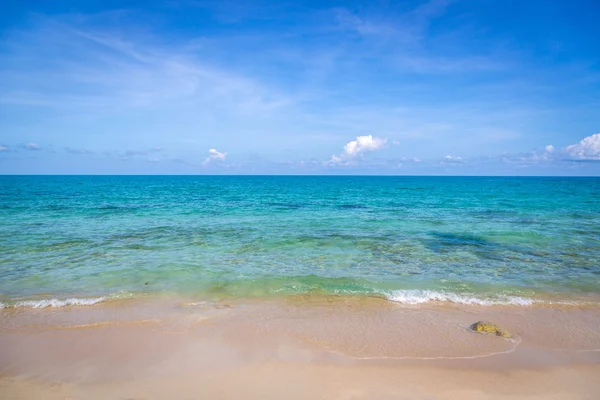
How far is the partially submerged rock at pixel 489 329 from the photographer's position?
698 centimetres

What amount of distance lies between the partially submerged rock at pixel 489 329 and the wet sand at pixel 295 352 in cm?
21

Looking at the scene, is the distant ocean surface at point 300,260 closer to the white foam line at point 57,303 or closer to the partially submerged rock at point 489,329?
the white foam line at point 57,303

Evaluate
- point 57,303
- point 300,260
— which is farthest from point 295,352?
point 57,303

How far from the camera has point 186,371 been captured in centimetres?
572

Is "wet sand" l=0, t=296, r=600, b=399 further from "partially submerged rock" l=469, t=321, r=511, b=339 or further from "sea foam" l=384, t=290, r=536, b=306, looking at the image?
"sea foam" l=384, t=290, r=536, b=306

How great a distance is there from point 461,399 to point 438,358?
1151mm

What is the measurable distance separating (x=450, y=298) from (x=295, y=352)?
524 cm

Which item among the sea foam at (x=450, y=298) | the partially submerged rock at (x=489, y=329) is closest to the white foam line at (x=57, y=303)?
the sea foam at (x=450, y=298)

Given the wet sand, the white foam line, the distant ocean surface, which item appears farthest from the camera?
the distant ocean surface

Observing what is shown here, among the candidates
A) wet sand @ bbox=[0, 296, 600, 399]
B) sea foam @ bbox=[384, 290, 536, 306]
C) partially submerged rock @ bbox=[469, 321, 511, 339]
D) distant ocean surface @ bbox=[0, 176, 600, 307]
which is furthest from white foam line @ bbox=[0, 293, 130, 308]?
partially submerged rock @ bbox=[469, 321, 511, 339]

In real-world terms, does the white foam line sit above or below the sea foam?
above

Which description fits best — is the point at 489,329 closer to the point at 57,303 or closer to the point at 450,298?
the point at 450,298

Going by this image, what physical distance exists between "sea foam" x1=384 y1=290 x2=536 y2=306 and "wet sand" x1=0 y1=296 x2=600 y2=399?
1.09 ft

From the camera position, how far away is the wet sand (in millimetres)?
5250
